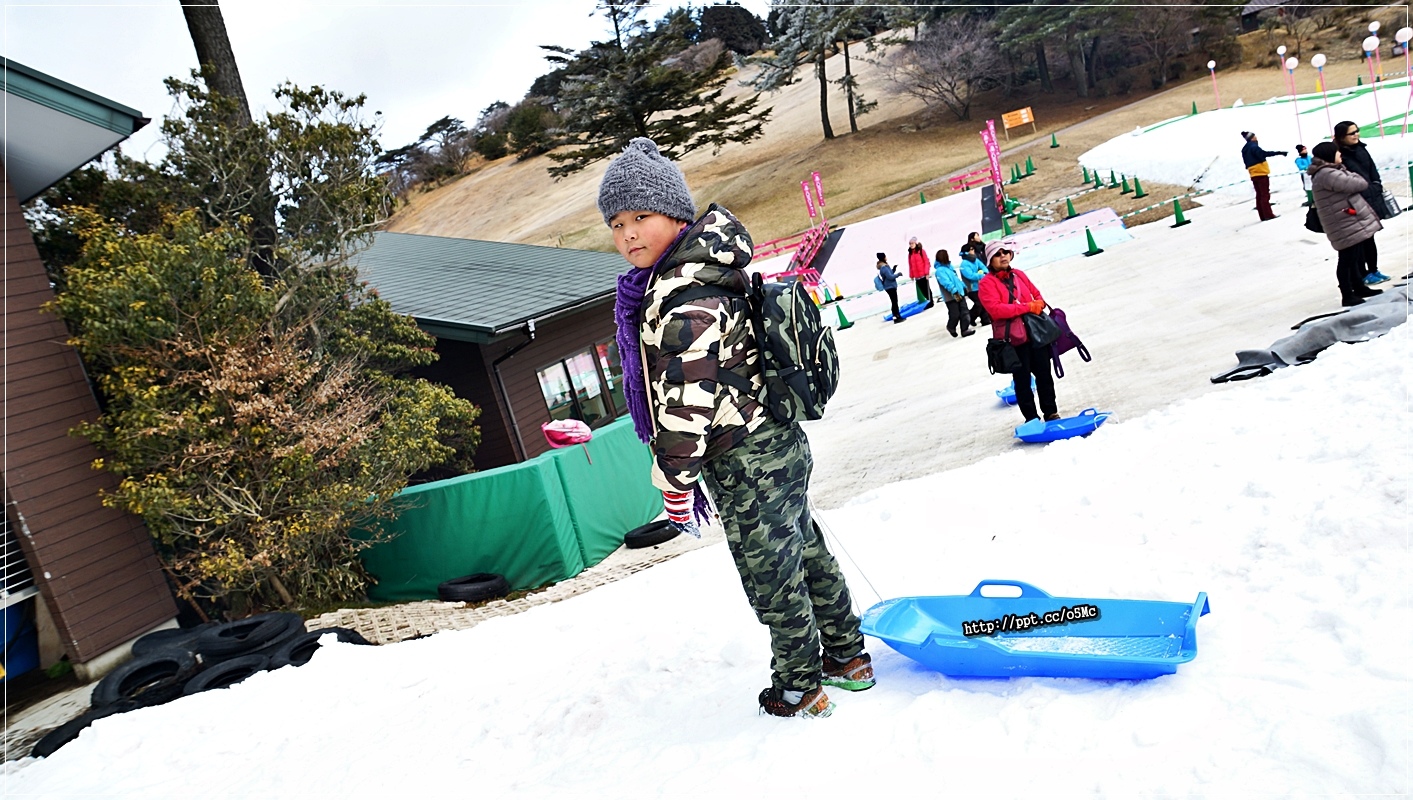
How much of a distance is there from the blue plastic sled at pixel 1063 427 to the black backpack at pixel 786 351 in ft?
16.8

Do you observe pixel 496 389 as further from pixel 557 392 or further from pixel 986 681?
pixel 986 681

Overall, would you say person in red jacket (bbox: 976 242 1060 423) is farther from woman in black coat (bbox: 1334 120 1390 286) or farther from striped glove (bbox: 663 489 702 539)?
striped glove (bbox: 663 489 702 539)

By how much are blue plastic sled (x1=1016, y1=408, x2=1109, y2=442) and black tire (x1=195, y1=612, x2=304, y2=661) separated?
6621 millimetres

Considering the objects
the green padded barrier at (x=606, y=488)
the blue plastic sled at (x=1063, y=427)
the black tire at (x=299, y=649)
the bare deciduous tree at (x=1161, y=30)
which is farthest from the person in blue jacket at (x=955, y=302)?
the bare deciduous tree at (x=1161, y=30)

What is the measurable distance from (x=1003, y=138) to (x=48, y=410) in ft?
148

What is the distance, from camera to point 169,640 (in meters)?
8.83

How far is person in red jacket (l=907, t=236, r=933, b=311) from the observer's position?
19.5m

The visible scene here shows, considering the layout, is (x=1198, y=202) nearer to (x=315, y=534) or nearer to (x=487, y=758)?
(x=315, y=534)

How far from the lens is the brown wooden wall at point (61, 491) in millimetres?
8938

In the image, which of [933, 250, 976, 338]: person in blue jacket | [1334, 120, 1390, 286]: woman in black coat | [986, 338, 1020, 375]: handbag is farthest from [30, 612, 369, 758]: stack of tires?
[933, 250, 976, 338]: person in blue jacket

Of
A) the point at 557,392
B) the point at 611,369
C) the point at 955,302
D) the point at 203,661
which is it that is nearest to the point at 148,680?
the point at 203,661

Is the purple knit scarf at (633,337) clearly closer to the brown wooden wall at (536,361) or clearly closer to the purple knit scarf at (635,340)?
the purple knit scarf at (635,340)

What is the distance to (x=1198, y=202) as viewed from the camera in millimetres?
20406

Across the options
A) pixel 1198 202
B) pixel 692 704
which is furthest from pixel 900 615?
pixel 1198 202
